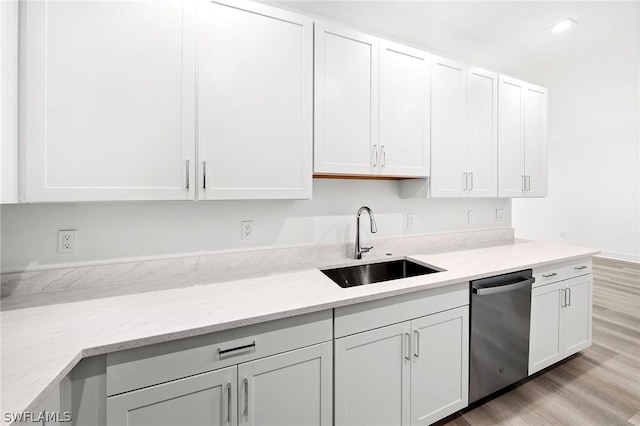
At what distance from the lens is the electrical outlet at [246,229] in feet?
5.72

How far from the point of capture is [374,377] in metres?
1.35

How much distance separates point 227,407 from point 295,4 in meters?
2.42

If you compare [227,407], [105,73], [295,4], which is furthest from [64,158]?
[295,4]

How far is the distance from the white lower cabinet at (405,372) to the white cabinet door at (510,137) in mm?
1390

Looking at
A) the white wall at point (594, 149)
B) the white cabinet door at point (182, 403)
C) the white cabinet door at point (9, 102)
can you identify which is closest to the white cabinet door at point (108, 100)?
the white cabinet door at point (9, 102)

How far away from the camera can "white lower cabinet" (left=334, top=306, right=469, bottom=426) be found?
1.29m

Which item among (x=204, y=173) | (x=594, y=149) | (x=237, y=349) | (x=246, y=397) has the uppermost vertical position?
(x=594, y=149)

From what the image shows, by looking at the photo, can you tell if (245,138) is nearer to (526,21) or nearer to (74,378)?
(74,378)

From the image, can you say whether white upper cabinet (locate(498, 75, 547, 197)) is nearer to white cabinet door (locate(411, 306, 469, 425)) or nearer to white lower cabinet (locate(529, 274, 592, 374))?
white lower cabinet (locate(529, 274, 592, 374))

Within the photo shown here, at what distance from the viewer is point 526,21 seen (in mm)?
2227

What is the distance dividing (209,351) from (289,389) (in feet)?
1.28

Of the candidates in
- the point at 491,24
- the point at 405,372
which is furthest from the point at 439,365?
the point at 491,24

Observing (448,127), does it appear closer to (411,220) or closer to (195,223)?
(411,220)

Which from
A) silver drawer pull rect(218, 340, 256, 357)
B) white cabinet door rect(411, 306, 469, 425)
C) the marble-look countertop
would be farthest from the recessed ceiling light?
silver drawer pull rect(218, 340, 256, 357)
